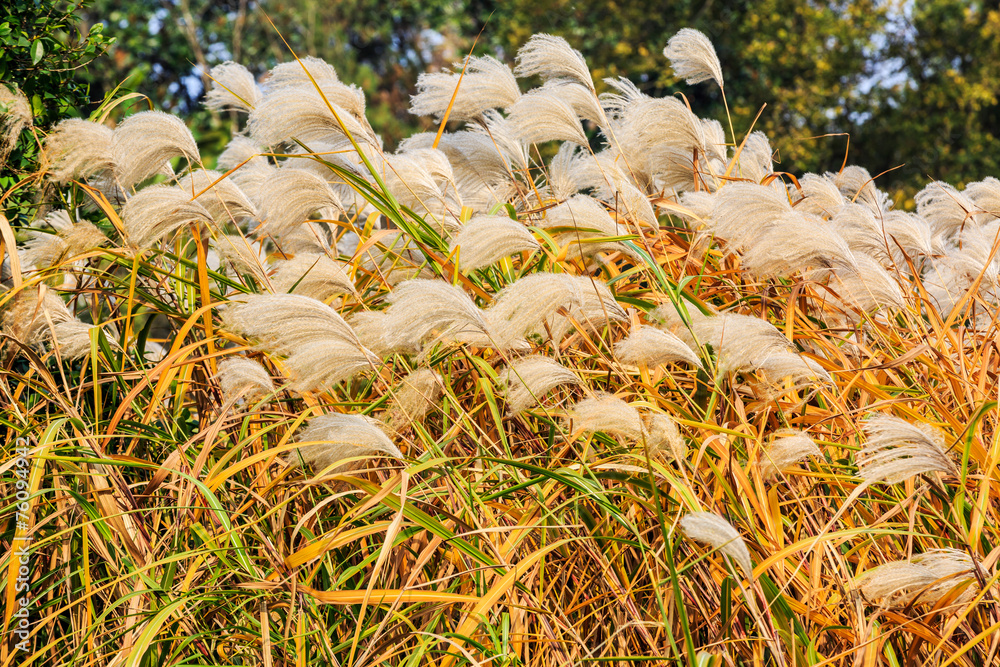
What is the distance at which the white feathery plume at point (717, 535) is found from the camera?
3.99ft

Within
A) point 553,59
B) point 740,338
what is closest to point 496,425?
point 740,338

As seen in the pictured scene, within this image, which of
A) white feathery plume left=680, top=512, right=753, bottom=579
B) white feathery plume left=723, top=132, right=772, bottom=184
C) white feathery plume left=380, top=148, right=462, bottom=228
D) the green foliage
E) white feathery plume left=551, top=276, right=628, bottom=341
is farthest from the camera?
white feathery plume left=723, top=132, right=772, bottom=184

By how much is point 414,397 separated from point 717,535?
28.2 inches

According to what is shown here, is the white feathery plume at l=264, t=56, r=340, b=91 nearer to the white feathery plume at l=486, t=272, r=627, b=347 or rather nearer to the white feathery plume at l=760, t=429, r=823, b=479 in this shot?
the white feathery plume at l=486, t=272, r=627, b=347

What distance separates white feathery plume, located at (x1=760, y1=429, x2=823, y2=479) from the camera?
4.89ft

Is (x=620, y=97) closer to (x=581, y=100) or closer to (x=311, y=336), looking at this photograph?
(x=581, y=100)

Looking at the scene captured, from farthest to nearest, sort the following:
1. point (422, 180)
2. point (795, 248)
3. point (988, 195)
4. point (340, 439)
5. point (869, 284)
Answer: point (988, 195) → point (422, 180) → point (869, 284) → point (795, 248) → point (340, 439)

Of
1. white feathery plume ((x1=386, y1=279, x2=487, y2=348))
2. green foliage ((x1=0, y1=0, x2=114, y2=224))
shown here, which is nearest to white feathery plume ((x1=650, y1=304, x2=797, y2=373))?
white feathery plume ((x1=386, y1=279, x2=487, y2=348))

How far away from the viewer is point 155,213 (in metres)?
1.76

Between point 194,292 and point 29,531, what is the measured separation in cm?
78

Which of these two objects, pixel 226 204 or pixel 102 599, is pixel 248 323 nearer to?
pixel 226 204

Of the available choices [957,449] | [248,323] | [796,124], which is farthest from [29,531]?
[796,124]

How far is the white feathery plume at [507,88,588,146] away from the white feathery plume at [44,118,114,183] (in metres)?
1.05

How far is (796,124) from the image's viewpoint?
959cm
